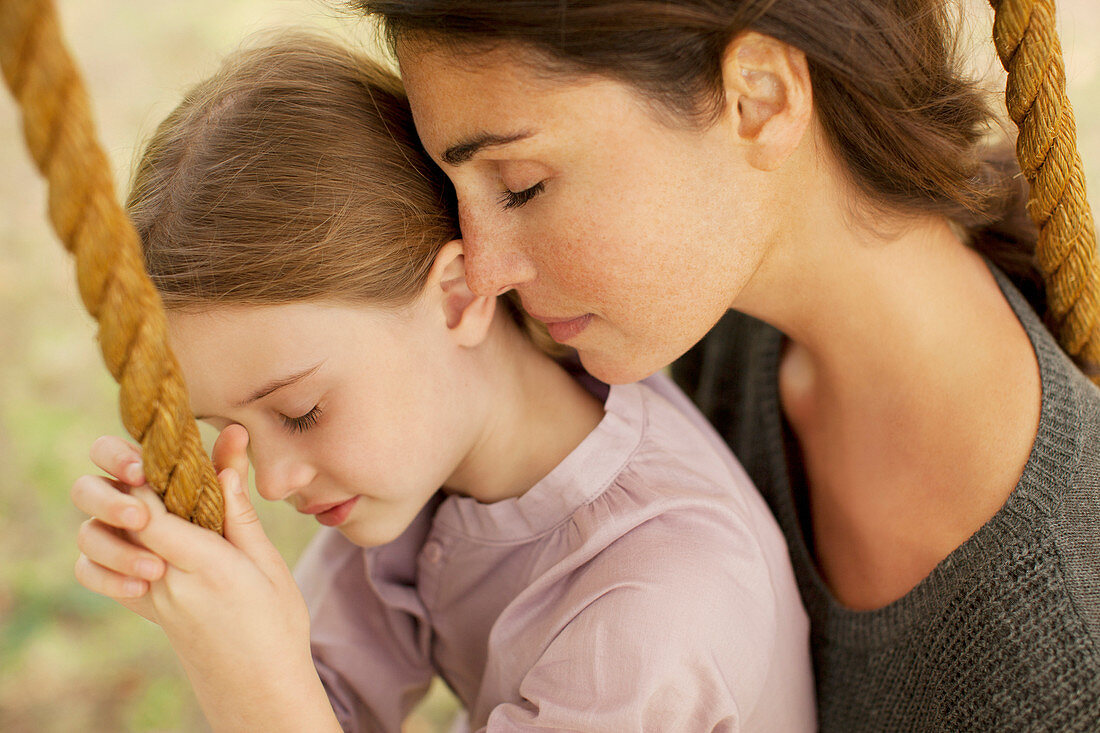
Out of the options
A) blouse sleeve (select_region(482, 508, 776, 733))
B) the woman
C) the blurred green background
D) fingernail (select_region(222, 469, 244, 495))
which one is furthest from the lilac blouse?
the blurred green background

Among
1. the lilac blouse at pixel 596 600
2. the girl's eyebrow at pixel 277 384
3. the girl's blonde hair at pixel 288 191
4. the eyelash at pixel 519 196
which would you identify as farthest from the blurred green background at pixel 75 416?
the lilac blouse at pixel 596 600

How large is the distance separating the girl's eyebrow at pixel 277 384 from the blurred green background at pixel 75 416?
1.44 feet

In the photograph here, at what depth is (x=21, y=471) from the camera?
2193 millimetres

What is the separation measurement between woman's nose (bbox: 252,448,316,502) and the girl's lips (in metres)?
0.06

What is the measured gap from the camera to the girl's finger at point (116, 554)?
693mm

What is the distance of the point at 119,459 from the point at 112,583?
10 cm

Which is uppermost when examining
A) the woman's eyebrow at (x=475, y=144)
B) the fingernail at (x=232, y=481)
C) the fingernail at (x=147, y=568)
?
the woman's eyebrow at (x=475, y=144)

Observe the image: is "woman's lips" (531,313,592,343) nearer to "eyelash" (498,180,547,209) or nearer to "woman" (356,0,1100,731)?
"woman" (356,0,1100,731)

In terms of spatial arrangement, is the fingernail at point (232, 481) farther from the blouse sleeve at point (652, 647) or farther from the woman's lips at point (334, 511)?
the blouse sleeve at point (652, 647)

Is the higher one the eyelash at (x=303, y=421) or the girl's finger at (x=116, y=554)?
the girl's finger at (x=116, y=554)

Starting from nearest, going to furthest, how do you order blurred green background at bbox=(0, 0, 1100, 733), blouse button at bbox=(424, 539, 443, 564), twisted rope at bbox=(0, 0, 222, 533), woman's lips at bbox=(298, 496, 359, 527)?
twisted rope at bbox=(0, 0, 222, 533), woman's lips at bbox=(298, 496, 359, 527), blouse button at bbox=(424, 539, 443, 564), blurred green background at bbox=(0, 0, 1100, 733)

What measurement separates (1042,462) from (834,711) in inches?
17.3

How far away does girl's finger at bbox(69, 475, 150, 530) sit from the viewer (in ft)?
2.21

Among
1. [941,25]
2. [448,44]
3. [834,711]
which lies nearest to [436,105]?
[448,44]
